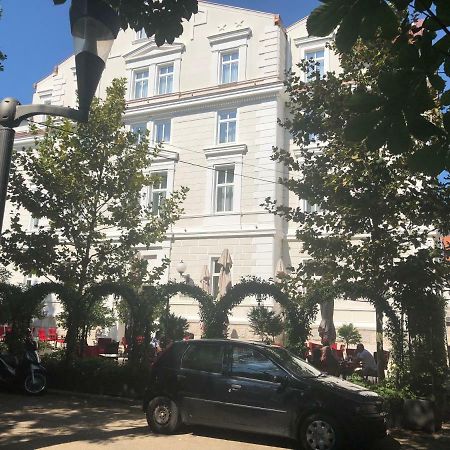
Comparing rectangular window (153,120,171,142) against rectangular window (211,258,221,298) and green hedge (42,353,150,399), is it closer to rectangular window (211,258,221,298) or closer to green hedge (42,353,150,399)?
rectangular window (211,258,221,298)

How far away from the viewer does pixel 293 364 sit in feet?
27.2

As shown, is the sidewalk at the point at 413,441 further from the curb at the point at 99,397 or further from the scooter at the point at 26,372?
the scooter at the point at 26,372

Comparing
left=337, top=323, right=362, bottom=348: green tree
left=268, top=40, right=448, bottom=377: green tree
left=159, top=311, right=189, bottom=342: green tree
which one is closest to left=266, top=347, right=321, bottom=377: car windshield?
left=268, top=40, right=448, bottom=377: green tree

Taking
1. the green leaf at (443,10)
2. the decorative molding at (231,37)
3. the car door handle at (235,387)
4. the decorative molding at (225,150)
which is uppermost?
the decorative molding at (231,37)

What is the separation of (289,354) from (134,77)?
2656 cm

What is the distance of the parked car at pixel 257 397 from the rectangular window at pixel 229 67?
22318 mm

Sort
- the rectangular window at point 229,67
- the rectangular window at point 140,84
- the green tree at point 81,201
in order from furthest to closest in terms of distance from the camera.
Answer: the rectangular window at point 140,84, the rectangular window at point 229,67, the green tree at point 81,201

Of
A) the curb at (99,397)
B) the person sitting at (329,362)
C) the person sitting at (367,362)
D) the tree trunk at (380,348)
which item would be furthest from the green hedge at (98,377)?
the person sitting at (367,362)

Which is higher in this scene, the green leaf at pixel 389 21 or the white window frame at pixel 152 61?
the white window frame at pixel 152 61

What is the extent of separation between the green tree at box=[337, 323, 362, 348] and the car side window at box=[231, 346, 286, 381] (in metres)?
14.4

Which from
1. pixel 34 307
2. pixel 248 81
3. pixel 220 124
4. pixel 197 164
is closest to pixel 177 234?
pixel 197 164

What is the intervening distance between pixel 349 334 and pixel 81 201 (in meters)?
12.9

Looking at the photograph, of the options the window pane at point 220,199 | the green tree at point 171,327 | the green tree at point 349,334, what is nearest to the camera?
the green tree at point 171,327

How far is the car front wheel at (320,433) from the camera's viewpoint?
7.29 metres
